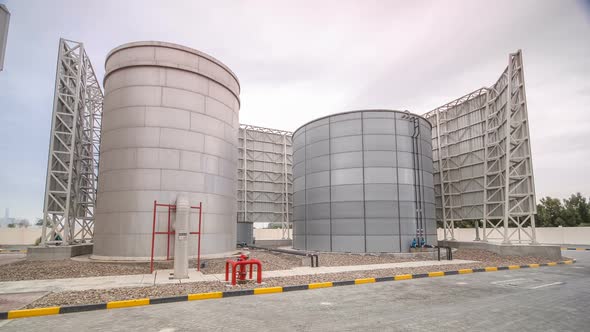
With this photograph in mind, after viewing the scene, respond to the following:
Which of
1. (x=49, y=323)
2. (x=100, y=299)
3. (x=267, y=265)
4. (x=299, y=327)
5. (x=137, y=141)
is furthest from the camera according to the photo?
(x=137, y=141)

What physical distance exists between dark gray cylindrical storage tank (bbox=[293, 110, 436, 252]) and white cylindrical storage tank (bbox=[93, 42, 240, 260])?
25.2ft

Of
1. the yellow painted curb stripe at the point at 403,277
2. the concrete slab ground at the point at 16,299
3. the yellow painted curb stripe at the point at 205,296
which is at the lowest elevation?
the yellow painted curb stripe at the point at 403,277

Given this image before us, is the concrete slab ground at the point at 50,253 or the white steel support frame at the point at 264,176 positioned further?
the white steel support frame at the point at 264,176

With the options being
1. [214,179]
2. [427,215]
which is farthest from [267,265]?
[427,215]

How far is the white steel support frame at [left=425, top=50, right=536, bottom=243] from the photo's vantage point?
80.2ft

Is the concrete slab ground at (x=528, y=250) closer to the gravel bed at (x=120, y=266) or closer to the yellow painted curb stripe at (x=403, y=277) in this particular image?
the gravel bed at (x=120, y=266)

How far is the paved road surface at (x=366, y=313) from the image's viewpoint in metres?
7.36

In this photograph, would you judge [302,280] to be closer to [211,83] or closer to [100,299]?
[100,299]

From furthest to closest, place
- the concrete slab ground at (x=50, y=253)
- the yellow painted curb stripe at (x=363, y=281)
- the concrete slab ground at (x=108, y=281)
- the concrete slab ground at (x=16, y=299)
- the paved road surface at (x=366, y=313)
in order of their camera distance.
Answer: the concrete slab ground at (x=50, y=253) < the yellow painted curb stripe at (x=363, y=281) < the concrete slab ground at (x=108, y=281) < the concrete slab ground at (x=16, y=299) < the paved road surface at (x=366, y=313)

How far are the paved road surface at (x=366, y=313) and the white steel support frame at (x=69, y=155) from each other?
57.1 feet

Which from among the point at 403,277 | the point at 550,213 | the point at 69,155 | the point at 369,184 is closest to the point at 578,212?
the point at 550,213

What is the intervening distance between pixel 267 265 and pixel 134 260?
7002 mm

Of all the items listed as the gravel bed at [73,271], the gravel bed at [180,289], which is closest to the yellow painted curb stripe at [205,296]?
the gravel bed at [180,289]

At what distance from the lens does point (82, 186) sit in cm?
2714
